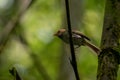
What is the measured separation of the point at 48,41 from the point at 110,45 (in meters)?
2.70

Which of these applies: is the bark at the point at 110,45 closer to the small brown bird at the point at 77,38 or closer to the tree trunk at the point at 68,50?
the small brown bird at the point at 77,38

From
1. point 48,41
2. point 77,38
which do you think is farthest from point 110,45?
point 48,41

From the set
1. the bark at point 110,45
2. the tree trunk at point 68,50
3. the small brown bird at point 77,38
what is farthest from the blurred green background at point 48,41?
the bark at point 110,45

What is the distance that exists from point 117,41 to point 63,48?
1.59 meters

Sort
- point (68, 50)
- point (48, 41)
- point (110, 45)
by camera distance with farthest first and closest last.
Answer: point (48, 41) → point (68, 50) → point (110, 45)

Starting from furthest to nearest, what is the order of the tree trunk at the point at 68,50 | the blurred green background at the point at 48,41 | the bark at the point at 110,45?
the blurred green background at the point at 48,41 < the tree trunk at the point at 68,50 < the bark at the point at 110,45

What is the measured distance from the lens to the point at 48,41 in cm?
394

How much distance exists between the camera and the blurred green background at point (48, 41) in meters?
2.78

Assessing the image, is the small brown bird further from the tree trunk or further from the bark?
the tree trunk

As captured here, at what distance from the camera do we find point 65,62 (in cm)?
272

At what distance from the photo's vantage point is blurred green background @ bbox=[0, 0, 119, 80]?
278 cm

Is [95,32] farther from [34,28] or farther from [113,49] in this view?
[113,49]

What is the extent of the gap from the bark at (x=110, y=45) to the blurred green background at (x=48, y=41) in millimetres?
1238

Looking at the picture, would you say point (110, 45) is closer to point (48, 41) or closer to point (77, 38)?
point (77, 38)
